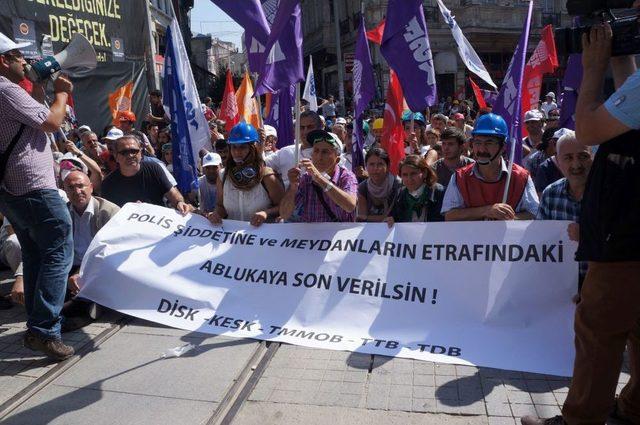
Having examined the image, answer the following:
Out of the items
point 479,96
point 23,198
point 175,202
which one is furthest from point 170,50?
point 479,96

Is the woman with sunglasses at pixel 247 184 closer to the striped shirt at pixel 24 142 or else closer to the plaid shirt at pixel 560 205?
the striped shirt at pixel 24 142

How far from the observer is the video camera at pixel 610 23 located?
224cm

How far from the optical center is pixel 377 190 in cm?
483

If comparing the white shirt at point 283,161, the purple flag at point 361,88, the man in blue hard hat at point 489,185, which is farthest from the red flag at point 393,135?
the man in blue hard hat at point 489,185

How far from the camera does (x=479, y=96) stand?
1093cm

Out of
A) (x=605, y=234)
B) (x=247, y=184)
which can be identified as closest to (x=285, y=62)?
(x=247, y=184)

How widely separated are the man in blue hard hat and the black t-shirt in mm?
2763

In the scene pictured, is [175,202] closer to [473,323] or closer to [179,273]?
[179,273]

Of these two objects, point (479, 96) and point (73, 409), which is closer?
point (73, 409)

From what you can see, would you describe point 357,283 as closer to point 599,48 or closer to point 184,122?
point 599,48

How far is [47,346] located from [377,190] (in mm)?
2809

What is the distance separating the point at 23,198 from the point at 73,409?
139cm

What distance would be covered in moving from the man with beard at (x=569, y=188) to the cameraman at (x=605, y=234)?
39.7 inches

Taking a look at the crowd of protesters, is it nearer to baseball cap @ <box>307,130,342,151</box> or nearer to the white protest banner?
baseball cap @ <box>307,130,342,151</box>
